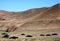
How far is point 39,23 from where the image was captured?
116562 mm

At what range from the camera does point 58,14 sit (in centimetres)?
13262

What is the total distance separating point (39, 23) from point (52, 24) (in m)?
10.9

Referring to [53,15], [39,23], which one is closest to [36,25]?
[39,23]

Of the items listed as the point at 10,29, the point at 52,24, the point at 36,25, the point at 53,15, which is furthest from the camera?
the point at 53,15

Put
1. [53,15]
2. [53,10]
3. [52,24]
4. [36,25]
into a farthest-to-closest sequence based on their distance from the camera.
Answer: [53,10] → [53,15] → [36,25] → [52,24]

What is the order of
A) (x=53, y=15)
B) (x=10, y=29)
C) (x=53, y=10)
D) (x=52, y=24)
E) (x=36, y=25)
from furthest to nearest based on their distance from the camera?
(x=53, y=10) → (x=53, y=15) → (x=36, y=25) → (x=52, y=24) → (x=10, y=29)

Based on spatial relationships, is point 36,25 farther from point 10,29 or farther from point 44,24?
point 10,29

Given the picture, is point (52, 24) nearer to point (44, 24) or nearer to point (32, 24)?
point (44, 24)

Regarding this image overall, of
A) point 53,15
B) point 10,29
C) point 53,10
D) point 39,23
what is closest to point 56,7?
point 53,10

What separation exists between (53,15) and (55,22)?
2132cm

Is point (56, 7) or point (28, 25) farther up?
point (56, 7)

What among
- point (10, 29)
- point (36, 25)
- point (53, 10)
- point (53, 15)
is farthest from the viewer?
point (53, 10)

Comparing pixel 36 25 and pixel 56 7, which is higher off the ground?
pixel 56 7

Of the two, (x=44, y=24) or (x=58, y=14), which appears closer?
(x=44, y=24)
